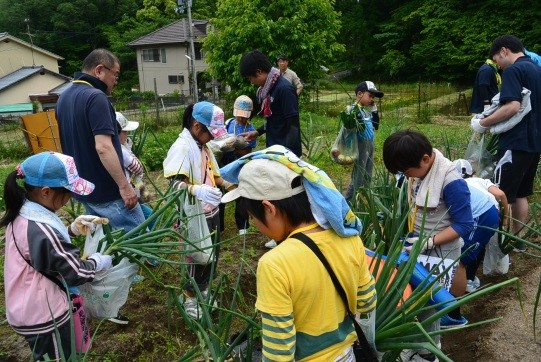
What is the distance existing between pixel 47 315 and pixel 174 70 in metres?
31.1

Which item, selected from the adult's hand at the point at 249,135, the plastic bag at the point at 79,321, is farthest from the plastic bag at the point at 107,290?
the adult's hand at the point at 249,135

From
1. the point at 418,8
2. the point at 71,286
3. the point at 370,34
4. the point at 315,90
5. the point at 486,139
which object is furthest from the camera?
the point at 370,34

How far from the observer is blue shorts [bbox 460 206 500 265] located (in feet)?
7.84

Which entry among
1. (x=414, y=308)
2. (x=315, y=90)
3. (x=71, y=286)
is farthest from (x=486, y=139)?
(x=315, y=90)

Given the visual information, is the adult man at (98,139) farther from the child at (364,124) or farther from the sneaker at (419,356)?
the child at (364,124)

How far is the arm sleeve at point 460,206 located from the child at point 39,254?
1519 mm

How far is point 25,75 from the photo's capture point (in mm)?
27031

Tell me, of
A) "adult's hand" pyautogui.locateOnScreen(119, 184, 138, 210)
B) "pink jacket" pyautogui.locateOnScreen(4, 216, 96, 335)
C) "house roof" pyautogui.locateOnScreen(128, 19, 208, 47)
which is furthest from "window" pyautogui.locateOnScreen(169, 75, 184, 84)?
"pink jacket" pyautogui.locateOnScreen(4, 216, 96, 335)

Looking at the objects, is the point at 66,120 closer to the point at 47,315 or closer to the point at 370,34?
the point at 47,315

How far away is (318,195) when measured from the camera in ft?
4.05

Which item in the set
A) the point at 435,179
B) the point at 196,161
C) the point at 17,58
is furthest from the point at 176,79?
the point at 435,179

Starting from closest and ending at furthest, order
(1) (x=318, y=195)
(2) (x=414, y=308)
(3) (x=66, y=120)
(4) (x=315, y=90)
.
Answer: (1) (x=318, y=195), (2) (x=414, y=308), (3) (x=66, y=120), (4) (x=315, y=90)

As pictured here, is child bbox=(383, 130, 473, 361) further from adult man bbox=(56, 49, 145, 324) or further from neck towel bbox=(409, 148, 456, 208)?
adult man bbox=(56, 49, 145, 324)

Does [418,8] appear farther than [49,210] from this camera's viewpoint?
Yes
